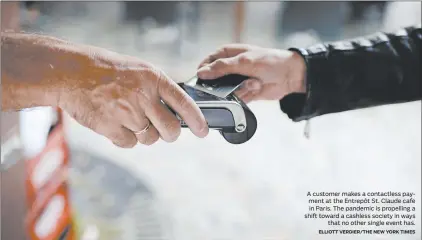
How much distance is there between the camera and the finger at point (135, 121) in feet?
1.70

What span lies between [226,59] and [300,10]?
666 millimetres

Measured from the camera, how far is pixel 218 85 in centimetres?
58

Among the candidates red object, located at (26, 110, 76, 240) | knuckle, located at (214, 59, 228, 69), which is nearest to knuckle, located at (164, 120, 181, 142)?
knuckle, located at (214, 59, 228, 69)

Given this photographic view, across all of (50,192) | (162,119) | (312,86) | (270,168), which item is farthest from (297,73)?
(50,192)

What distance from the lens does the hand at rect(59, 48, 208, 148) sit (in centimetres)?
51

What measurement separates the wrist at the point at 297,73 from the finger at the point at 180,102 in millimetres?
201

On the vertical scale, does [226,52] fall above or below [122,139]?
above

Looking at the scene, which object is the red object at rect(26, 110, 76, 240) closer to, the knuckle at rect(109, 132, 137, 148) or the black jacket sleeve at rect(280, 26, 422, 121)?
the knuckle at rect(109, 132, 137, 148)

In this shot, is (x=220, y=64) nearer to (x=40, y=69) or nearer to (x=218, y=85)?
(x=218, y=85)

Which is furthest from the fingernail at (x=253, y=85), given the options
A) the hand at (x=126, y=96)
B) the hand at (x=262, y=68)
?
the hand at (x=126, y=96)

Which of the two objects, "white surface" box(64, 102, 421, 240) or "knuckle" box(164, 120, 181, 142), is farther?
"white surface" box(64, 102, 421, 240)

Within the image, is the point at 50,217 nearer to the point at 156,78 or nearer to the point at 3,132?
the point at 3,132

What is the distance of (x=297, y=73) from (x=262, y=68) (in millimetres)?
48

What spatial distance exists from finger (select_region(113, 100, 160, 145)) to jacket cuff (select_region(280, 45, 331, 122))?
22 centimetres
